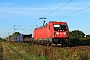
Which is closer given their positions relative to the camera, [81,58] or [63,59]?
[81,58]

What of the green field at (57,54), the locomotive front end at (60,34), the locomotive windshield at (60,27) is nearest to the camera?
the green field at (57,54)

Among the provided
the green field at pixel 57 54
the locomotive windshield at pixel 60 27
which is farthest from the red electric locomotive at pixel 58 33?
the green field at pixel 57 54

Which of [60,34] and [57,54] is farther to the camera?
[60,34]

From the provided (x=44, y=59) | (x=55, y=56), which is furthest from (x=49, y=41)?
(x=55, y=56)

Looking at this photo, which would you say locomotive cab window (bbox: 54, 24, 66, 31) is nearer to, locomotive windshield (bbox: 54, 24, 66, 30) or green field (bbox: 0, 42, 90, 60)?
locomotive windshield (bbox: 54, 24, 66, 30)

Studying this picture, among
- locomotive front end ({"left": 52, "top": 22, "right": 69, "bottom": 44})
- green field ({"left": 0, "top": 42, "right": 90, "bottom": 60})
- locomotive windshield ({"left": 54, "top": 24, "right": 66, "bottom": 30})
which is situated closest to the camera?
green field ({"left": 0, "top": 42, "right": 90, "bottom": 60})

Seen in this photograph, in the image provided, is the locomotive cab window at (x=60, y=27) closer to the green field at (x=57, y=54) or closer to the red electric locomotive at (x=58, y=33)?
the red electric locomotive at (x=58, y=33)

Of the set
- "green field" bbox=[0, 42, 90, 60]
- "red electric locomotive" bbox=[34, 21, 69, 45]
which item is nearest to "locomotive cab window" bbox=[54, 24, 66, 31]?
"red electric locomotive" bbox=[34, 21, 69, 45]

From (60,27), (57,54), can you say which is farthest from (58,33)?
(57,54)

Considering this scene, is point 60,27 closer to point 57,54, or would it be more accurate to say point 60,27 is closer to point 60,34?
point 60,34

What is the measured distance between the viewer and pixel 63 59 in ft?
37.1

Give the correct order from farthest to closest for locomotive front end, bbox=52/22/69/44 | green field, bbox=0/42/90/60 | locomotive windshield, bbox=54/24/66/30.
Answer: locomotive windshield, bbox=54/24/66/30 < locomotive front end, bbox=52/22/69/44 < green field, bbox=0/42/90/60

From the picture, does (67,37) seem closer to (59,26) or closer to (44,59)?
(59,26)

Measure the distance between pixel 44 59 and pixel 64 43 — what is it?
1522cm
